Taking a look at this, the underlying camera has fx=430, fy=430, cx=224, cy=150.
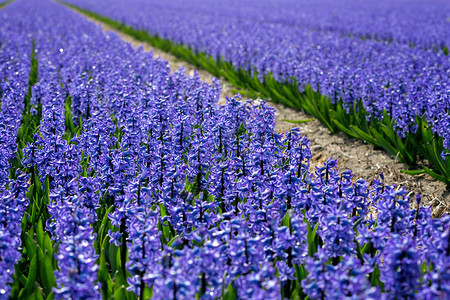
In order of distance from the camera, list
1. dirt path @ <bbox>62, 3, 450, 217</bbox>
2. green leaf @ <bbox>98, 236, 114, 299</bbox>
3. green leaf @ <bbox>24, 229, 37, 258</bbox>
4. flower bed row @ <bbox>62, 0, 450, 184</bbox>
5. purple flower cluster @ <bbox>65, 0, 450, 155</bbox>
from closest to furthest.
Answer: green leaf @ <bbox>98, 236, 114, 299</bbox>
green leaf @ <bbox>24, 229, 37, 258</bbox>
dirt path @ <bbox>62, 3, 450, 217</bbox>
flower bed row @ <bbox>62, 0, 450, 184</bbox>
purple flower cluster @ <bbox>65, 0, 450, 155</bbox>

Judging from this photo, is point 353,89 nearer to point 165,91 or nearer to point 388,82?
point 388,82

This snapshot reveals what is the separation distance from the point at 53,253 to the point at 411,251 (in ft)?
7.54

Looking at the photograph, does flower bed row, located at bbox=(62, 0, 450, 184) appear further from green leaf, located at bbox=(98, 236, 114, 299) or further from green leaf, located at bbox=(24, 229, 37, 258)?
green leaf, located at bbox=(24, 229, 37, 258)

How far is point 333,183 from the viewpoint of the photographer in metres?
3.49

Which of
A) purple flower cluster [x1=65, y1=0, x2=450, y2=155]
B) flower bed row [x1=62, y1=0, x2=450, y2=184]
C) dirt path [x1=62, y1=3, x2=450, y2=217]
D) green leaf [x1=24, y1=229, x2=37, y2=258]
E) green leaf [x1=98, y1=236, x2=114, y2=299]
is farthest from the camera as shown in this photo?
purple flower cluster [x1=65, y1=0, x2=450, y2=155]

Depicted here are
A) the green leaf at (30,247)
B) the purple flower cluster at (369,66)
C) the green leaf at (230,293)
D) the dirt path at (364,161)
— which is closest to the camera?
the green leaf at (230,293)

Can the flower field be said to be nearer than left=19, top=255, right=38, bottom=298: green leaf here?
Yes

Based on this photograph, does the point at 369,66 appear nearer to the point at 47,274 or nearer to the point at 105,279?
the point at 105,279

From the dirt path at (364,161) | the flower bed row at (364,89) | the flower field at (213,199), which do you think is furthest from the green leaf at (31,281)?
the flower bed row at (364,89)

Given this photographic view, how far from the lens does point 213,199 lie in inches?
144

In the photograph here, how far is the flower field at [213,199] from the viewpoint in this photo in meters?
2.38

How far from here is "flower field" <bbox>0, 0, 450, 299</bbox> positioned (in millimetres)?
2377

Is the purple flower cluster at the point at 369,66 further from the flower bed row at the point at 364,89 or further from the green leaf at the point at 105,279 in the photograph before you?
the green leaf at the point at 105,279

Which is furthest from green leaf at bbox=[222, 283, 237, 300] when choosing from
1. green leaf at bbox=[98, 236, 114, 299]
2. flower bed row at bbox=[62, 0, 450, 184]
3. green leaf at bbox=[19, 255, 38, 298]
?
flower bed row at bbox=[62, 0, 450, 184]
